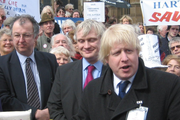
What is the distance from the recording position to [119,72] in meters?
2.69

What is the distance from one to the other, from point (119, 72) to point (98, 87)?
25cm

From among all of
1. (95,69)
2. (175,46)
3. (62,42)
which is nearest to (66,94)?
(95,69)

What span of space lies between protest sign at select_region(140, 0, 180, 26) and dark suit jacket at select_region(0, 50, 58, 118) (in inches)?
191

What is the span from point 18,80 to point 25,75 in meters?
0.13

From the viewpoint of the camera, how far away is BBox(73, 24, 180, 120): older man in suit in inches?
99.6

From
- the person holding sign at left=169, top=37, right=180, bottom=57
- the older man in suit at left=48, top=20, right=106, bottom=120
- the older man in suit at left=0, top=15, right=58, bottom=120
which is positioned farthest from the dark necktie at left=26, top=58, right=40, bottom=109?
the person holding sign at left=169, top=37, right=180, bottom=57

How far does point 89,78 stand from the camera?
3652 millimetres

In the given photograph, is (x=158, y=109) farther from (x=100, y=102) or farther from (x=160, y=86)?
(x=100, y=102)

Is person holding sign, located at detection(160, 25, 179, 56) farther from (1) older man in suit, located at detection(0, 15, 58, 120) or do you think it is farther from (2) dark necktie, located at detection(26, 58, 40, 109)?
(2) dark necktie, located at detection(26, 58, 40, 109)

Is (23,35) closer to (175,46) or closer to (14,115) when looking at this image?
(14,115)

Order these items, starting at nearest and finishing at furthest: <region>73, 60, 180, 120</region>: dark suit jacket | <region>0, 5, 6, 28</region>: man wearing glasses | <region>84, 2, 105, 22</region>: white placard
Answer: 1. <region>73, 60, 180, 120</region>: dark suit jacket
2. <region>0, 5, 6, 28</region>: man wearing glasses
3. <region>84, 2, 105, 22</region>: white placard

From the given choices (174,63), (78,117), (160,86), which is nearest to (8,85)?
(78,117)

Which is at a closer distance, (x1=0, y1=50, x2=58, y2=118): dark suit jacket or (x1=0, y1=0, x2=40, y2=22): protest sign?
(x1=0, y1=50, x2=58, y2=118): dark suit jacket

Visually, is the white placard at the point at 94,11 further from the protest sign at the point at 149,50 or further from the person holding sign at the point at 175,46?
the protest sign at the point at 149,50
